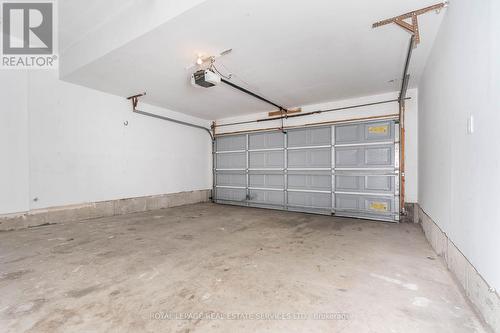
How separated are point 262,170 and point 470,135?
15.9 ft

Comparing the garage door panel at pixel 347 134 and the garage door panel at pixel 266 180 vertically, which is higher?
the garage door panel at pixel 347 134

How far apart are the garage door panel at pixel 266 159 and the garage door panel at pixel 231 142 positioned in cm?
43

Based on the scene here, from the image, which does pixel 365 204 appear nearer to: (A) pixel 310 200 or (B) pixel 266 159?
(A) pixel 310 200

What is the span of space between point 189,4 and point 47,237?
3789 millimetres

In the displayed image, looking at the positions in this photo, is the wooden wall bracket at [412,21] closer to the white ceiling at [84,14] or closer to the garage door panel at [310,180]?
the white ceiling at [84,14]

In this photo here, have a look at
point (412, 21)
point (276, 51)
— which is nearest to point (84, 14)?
point (276, 51)

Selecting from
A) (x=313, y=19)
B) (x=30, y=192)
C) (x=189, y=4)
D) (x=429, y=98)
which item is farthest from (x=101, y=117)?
(x=429, y=98)

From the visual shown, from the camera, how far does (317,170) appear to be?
5441 mm

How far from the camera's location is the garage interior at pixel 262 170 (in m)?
1.57

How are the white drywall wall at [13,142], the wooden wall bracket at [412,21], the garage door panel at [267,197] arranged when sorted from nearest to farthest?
the wooden wall bracket at [412,21] < the white drywall wall at [13,142] < the garage door panel at [267,197]

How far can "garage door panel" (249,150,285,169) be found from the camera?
6.06 meters

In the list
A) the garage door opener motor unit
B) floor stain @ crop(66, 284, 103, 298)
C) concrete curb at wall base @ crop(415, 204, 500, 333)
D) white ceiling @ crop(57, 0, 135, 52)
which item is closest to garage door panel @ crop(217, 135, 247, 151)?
the garage door opener motor unit

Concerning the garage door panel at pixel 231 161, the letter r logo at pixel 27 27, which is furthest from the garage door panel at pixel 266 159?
the letter r logo at pixel 27 27

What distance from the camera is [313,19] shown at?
7.99 feet
